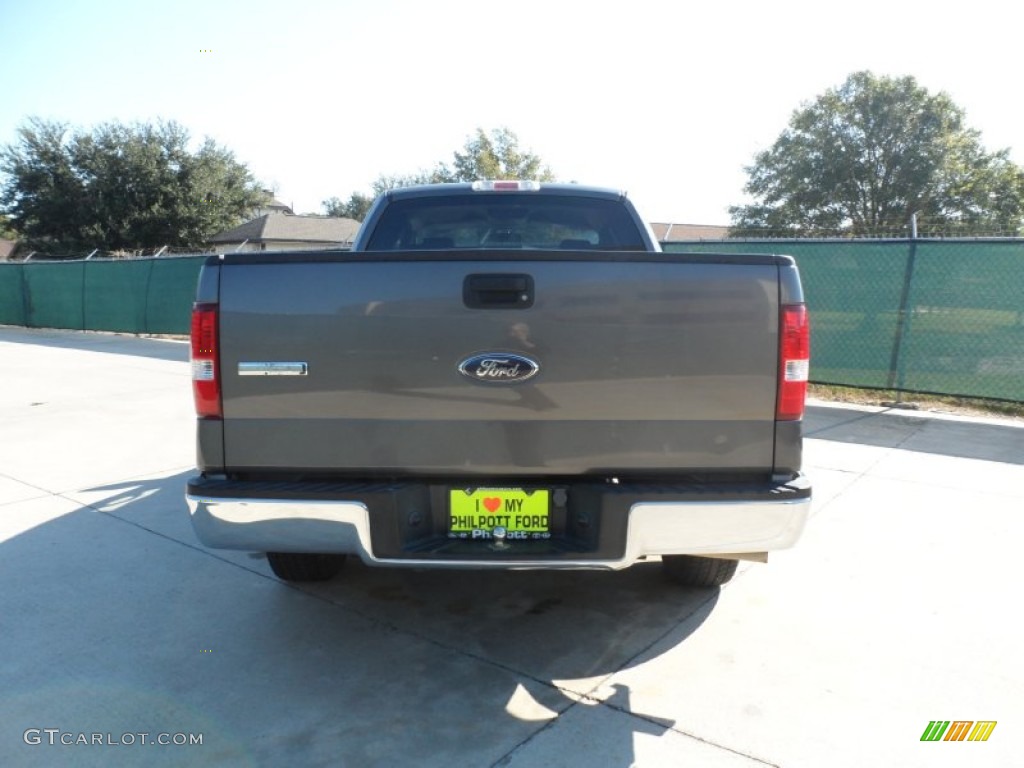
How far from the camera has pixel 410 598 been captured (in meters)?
3.42

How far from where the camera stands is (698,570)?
11.2 ft

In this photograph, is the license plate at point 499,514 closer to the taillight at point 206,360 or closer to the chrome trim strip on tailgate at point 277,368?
the chrome trim strip on tailgate at point 277,368

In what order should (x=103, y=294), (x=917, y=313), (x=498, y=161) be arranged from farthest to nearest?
(x=498, y=161) < (x=103, y=294) < (x=917, y=313)

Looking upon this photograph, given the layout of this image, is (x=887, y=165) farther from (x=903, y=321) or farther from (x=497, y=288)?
(x=497, y=288)

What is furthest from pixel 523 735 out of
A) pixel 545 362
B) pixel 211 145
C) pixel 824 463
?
pixel 211 145

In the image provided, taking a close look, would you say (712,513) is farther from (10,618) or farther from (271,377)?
(10,618)

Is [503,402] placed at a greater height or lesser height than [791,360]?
lesser

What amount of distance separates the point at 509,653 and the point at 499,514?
2.44 feet

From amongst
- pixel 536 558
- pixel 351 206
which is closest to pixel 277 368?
pixel 536 558

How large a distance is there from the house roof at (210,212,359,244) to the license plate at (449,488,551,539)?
122ft

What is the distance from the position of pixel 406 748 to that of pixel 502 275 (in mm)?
1592

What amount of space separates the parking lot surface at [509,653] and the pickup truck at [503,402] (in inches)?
22.3

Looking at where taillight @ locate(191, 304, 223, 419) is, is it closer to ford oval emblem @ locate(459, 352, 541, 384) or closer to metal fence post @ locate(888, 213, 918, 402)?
ford oval emblem @ locate(459, 352, 541, 384)

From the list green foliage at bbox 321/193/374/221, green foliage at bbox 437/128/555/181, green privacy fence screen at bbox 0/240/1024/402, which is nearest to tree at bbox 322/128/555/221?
green foliage at bbox 437/128/555/181
